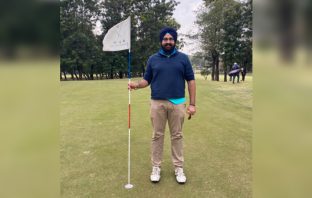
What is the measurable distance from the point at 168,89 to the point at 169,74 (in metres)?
0.19

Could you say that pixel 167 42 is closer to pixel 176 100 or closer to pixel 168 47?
pixel 168 47

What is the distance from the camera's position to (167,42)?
3.38m

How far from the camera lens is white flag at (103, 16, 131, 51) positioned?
3.78 meters

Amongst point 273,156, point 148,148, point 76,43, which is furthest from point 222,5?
point 273,156

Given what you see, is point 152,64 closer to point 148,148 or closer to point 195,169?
point 195,169

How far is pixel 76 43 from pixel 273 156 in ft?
115

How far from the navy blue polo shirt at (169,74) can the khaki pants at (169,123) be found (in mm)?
131

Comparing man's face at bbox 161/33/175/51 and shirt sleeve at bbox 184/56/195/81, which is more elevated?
man's face at bbox 161/33/175/51

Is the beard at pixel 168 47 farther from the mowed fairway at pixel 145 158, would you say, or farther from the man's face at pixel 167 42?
the mowed fairway at pixel 145 158

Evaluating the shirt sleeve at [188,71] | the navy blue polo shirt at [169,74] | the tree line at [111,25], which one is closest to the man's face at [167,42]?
the navy blue polo shirt at [169,74]

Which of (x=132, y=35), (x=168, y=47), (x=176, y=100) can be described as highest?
(x=132, y=35)

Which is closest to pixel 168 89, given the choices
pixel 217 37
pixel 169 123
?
pixel 169 123

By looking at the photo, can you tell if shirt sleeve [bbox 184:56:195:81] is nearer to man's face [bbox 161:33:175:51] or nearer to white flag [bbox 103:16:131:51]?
man's face [bbox 161:33:175:51]

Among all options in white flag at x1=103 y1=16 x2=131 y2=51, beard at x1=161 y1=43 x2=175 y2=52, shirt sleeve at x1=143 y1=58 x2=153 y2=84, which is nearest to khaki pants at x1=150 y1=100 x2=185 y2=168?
shirt sleeve at x1=143 y1=58 x2=153 y2=84
